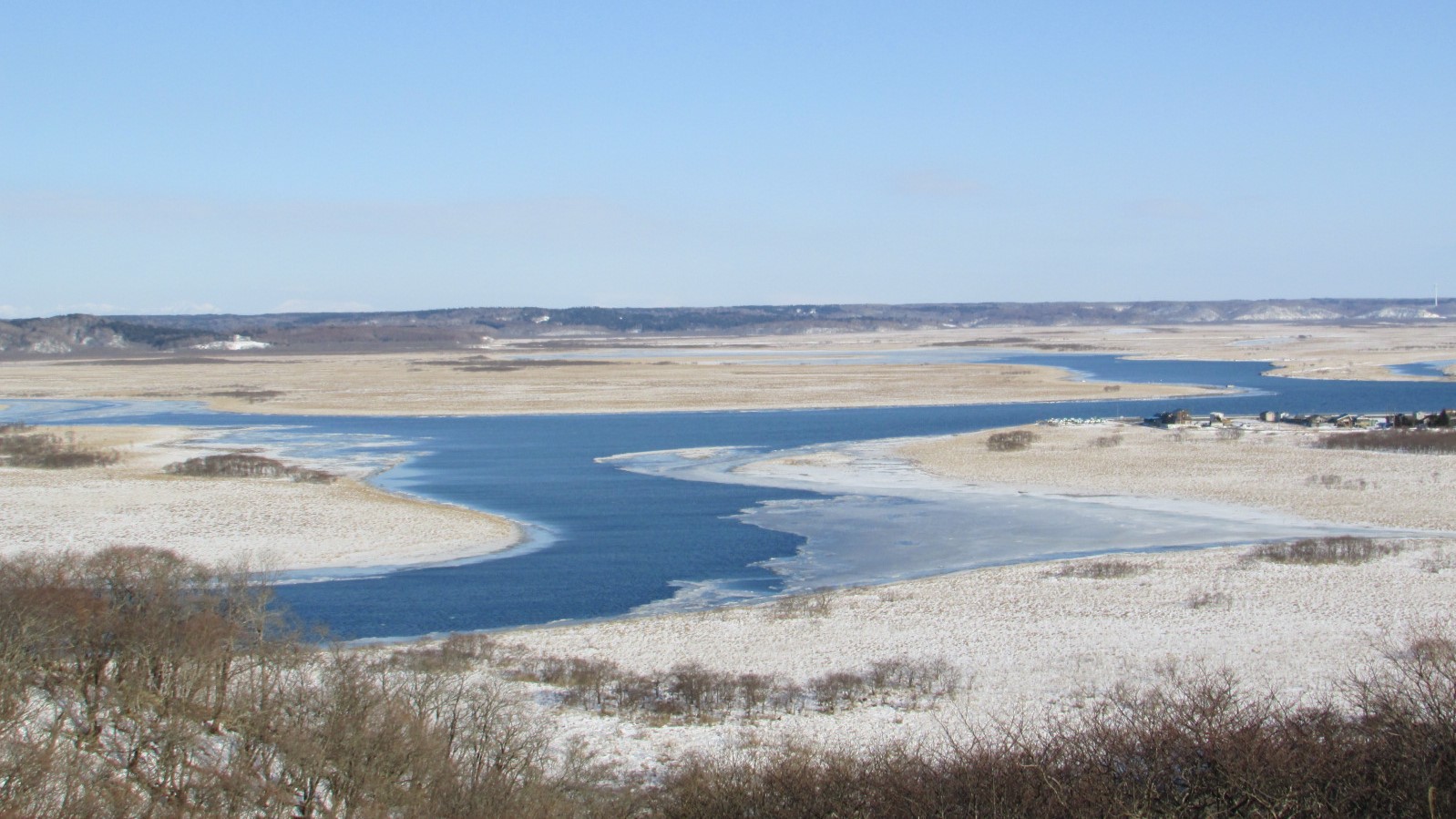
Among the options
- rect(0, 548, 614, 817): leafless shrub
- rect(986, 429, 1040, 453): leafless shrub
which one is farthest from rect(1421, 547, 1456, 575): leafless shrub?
rect(986, 429, 1040, 453): leafless shrub

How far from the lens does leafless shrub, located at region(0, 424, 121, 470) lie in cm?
3609

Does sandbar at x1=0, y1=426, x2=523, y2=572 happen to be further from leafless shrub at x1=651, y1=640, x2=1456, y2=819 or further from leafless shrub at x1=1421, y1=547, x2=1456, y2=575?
leafless shrub at x1=1421, y1=547, x2=1456, y2=575

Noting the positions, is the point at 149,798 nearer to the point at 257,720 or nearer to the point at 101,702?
the point at 257,720

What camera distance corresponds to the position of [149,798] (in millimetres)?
8773

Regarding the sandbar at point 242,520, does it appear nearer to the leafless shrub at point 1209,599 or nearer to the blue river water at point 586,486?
the blue river water at point 586,486

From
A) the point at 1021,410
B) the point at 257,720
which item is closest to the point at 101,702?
the point at 257,720

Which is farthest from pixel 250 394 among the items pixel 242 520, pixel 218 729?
pixel 218 729

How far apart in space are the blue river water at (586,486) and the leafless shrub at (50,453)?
24.2 ft

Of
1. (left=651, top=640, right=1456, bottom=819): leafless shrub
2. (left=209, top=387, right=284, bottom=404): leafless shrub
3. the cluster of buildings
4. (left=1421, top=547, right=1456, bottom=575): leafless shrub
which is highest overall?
(left=651, top=640, right=1456, bottom=819): leafless shrub

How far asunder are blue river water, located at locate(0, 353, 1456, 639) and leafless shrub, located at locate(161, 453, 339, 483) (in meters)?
2.15

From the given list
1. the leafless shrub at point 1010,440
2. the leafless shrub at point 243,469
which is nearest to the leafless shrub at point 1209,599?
the leafless shrub at point 1010,440

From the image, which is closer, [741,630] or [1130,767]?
[1130,767]

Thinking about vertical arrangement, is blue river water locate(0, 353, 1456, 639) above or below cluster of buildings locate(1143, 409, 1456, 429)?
below

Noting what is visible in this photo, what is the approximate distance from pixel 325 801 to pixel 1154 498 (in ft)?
80.2
